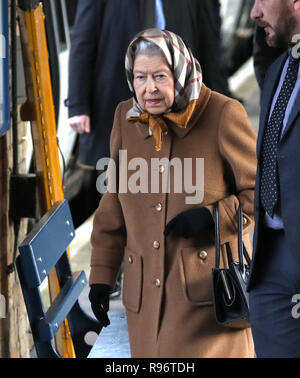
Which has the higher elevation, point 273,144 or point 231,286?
point 273,144

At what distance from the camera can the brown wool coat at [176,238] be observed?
2.99 m

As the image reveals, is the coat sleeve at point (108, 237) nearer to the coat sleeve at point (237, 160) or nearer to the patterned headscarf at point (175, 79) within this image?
the patterned headscarf at point (175, 79)

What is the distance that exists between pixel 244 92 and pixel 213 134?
9.03m

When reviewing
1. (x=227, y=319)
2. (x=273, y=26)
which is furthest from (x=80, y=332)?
(x=273, y=26)

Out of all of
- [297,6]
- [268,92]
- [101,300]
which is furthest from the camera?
[101,300]

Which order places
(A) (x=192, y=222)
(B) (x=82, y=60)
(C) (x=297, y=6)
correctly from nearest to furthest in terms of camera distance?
1. (C) (x=297, y=6)
2. (A) (x=192, y=222)
3. (B) (x=82, y=60)

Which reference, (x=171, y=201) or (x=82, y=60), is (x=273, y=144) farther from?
(x=82, y=60)

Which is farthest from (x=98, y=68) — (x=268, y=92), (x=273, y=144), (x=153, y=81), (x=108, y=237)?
(x=273, y=144)

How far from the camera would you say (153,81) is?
288 centimetres

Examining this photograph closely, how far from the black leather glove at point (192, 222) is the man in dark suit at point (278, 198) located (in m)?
0.23

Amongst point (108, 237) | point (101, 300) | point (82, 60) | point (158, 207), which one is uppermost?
point (82, 60)

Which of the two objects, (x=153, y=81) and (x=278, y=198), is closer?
(x=278, y=198)

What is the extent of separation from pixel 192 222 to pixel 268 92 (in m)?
0.43

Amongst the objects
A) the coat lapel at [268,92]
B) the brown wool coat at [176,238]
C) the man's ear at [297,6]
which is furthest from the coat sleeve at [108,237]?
the man's ear at [297,6]
